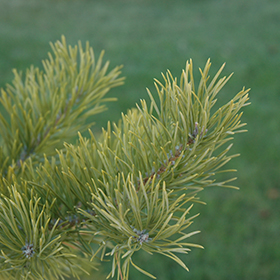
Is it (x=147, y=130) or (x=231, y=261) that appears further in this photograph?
(x=231, y=261)

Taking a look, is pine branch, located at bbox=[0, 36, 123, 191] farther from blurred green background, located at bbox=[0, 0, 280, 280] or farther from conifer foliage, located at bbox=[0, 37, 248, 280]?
blurred green background, located at bbox=[0, 0, 280, 280]

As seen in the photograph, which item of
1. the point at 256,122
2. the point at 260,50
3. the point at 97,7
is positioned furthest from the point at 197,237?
the point at 97,7

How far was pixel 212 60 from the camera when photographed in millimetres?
2953

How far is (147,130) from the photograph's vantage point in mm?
344

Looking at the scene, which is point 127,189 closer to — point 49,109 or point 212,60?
point 49,109

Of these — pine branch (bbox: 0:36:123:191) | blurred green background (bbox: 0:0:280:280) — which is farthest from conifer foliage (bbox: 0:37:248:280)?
blurred green background (bbox: 0:0:280:280)

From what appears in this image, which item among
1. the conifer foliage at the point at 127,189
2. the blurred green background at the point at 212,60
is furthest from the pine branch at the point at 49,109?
the blurred green background at the point at 212,60

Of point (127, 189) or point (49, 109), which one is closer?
point (127, 189)

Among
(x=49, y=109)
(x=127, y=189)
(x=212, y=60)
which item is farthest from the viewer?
(x=212, y=60)

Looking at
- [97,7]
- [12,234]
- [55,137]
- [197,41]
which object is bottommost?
[12,234]

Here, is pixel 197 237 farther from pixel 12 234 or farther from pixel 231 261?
pixel 12 234

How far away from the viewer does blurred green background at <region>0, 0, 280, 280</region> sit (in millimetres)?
1496

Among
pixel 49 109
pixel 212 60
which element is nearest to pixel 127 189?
pixel 49 109

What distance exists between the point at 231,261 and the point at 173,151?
51.9 inches
